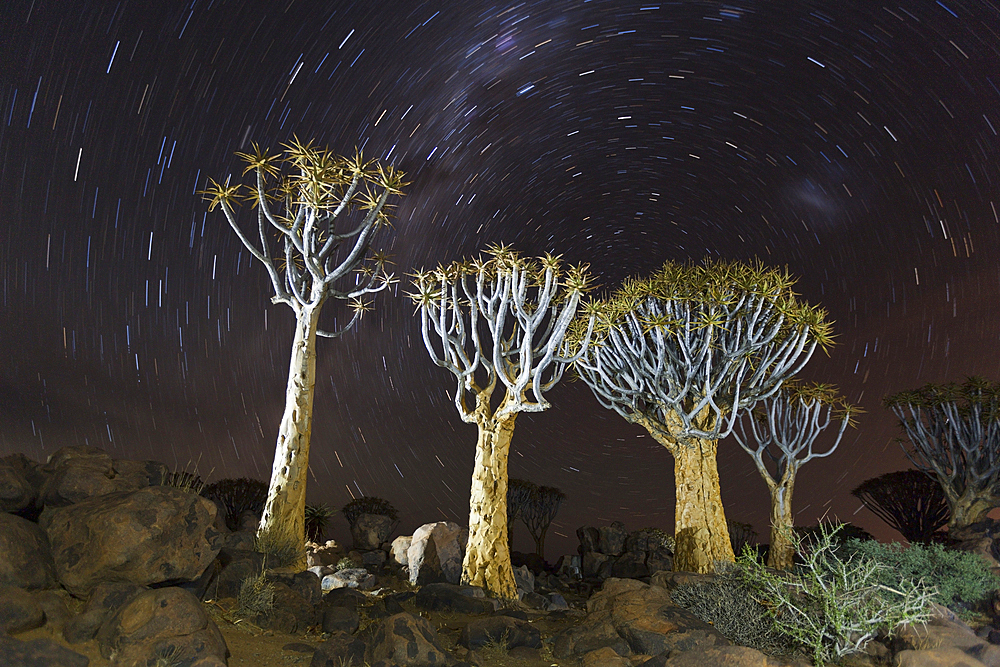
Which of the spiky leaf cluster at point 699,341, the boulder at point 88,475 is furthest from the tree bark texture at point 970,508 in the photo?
the boulder at point 88,475

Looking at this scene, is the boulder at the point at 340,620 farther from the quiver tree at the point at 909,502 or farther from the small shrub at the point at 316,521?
the quiver tree at the point at 909,502

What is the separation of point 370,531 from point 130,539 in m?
15.5

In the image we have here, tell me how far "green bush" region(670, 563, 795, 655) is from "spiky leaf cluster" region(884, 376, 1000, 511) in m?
11.8

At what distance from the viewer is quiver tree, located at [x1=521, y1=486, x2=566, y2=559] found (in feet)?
81.0

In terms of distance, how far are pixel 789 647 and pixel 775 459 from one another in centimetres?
1113

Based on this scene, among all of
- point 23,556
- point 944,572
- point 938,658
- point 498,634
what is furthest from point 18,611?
point 944,572

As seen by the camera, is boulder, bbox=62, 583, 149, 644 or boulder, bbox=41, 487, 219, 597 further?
boulder, bbox=41, 487, 219, 597

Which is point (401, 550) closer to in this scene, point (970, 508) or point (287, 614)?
point (287, 614)

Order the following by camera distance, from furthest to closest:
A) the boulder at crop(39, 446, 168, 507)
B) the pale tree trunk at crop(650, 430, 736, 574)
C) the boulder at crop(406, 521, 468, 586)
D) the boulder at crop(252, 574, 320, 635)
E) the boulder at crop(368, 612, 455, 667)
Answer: the pale tree trunk at crop(650, 430, 736, 574) → the boulder at crop(406, 521, 468, 586) → the boulder at crop(252, 574, 320, 635) → the boulder at crop(39, 446, 168, 507) → the boulder at crop(368, 612, 455, 667)

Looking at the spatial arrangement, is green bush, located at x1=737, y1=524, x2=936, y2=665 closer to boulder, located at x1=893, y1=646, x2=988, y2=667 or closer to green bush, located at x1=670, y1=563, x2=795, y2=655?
green bush, located at x1=670, y1=563, x2=795, y2=655

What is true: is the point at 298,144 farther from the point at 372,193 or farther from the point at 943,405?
the point at 943,405

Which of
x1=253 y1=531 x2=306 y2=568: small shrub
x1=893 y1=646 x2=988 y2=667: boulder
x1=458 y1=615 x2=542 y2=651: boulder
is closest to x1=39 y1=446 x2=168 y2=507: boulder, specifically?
x1=253 y1=531 x2=306 y2=568: small shrub

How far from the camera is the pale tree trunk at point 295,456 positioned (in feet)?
27.0

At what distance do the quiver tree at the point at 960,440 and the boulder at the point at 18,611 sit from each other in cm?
1961
